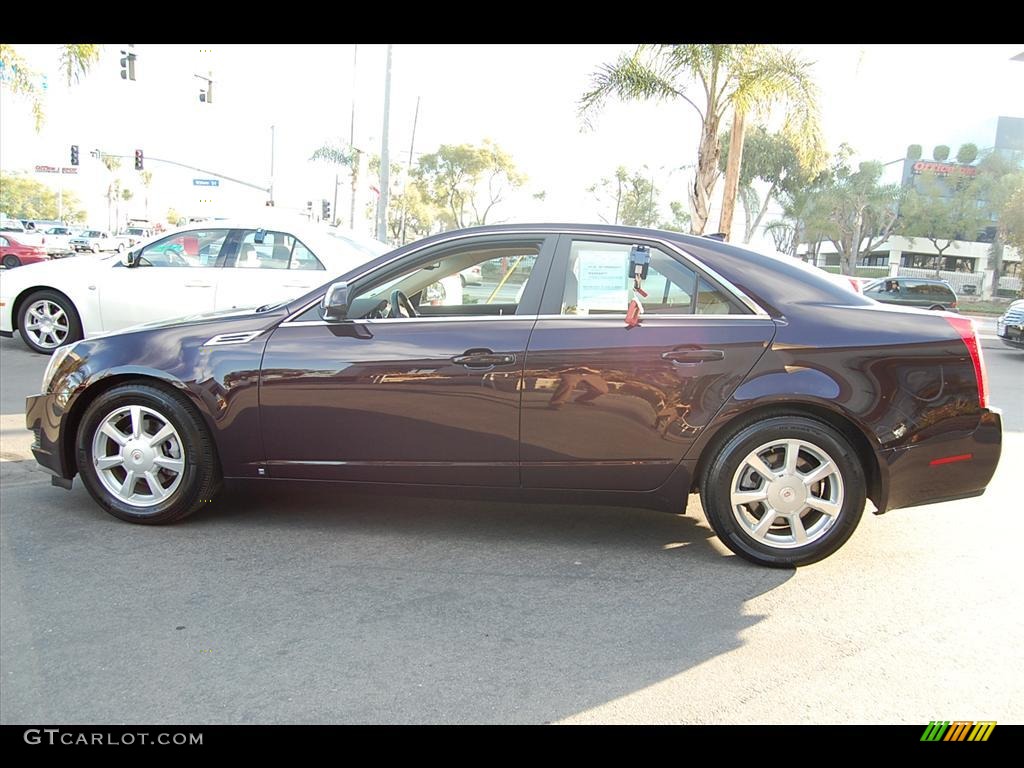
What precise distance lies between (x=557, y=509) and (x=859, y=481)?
5.44 feet

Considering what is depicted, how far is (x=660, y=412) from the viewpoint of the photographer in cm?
367

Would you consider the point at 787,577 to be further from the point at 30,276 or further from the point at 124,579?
the point at 30,276

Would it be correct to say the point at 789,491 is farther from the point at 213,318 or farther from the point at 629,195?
the point at 629,195

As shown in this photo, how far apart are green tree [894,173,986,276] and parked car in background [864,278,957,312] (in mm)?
27824

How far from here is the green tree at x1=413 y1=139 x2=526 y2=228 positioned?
47.2 meters

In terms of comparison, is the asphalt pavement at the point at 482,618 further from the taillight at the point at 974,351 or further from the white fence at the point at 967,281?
the white fence at the point at 967,281

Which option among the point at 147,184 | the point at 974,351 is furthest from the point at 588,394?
the point at 147,184

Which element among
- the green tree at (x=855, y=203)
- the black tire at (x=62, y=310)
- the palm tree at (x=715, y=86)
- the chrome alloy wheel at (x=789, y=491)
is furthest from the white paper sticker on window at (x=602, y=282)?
the green tree at (x=855, y=203)

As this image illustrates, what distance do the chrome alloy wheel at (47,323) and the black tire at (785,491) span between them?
824 centimetres

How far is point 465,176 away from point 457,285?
151 ft

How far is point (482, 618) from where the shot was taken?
125 inches

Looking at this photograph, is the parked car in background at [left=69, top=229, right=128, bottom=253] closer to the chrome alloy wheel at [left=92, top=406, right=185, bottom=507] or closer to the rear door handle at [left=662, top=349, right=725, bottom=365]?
the chrome alloy wheel at [left=92, top=406, right=185, bottom=507]

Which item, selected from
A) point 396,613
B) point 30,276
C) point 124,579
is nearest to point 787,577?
point 396,613

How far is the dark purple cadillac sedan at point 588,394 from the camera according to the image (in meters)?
3.64
